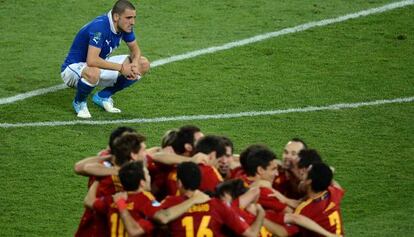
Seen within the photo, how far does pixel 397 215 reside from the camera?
10.7 m

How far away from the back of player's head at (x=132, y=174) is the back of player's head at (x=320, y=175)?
1263mm

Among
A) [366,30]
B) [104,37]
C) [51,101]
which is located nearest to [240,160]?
[104,37]

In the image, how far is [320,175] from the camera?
865 cm

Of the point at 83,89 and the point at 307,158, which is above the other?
Answer: the point at 307,158

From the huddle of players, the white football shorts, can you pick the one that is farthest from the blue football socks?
the huddle of players

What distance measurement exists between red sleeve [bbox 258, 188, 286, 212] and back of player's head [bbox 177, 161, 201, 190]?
0.69 metres

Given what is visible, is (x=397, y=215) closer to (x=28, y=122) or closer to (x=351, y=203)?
(x=351, y=203)

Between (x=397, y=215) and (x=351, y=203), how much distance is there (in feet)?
1.72

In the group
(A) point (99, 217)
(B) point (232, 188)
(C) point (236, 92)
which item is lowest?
(C) point (236, 92)

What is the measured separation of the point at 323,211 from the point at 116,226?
5.04 feet

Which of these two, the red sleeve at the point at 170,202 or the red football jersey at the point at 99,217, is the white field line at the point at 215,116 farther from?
the red sleeve at the point at 170,202

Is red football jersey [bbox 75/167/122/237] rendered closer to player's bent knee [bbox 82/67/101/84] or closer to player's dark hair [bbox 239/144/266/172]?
player's dark hair [bbox 239/144/266/172]

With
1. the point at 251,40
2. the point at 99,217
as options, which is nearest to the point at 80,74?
the point at 251,40

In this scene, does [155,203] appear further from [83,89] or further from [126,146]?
[83,89]
